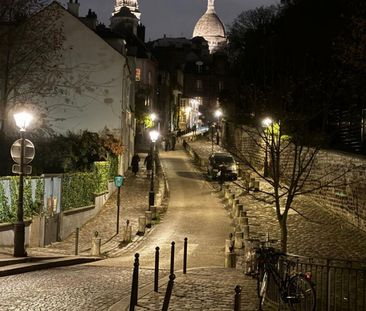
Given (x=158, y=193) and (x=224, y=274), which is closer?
(x=224, y=274)

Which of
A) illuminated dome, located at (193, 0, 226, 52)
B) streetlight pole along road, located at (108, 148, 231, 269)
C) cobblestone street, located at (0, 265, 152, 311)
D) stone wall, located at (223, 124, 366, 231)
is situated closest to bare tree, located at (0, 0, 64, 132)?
streetlight pole along road, located at (108, 148, 231, 269)

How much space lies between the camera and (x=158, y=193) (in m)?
35.2

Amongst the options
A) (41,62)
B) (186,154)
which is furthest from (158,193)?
(186,154)

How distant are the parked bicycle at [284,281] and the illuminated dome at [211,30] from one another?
15197cm

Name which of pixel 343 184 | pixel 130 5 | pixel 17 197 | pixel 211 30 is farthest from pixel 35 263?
pixel 211 30

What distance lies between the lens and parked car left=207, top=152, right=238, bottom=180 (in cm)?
4268

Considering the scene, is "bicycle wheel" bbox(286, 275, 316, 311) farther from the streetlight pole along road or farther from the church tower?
the church tower

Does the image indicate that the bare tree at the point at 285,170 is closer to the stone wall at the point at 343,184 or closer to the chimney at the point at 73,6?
the stone wall at the point at 343,184

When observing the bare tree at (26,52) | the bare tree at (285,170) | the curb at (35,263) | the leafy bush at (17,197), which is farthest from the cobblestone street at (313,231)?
the bare tree at (26,52)

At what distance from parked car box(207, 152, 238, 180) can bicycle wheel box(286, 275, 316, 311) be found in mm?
31016

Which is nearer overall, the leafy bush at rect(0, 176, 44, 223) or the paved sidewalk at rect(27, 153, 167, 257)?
the leafy bush at rect(0, 176, 44, 223)

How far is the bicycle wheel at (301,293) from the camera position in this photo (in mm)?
10711

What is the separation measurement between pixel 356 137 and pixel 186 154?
29638mm

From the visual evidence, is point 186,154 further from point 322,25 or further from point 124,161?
point 322,25
